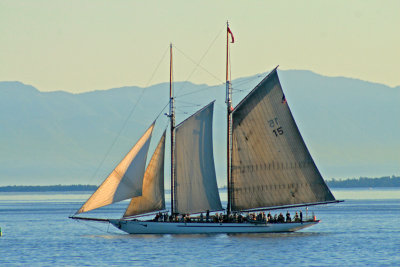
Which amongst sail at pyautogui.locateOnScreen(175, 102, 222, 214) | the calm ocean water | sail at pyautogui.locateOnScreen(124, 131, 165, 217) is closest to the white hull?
the calm ocean water

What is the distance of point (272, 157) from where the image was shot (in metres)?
79.2

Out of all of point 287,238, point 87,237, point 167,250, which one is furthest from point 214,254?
point 87,237

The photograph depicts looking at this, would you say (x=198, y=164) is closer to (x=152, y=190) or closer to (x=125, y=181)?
(x=152, y=190)

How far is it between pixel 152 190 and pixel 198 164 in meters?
4.69

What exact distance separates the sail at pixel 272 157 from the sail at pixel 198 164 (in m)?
2.36

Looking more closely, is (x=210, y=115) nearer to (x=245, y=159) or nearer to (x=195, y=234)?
(x=245, y=159)

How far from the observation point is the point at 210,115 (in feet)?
262

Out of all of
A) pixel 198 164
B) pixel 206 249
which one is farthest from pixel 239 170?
pixel 206 249

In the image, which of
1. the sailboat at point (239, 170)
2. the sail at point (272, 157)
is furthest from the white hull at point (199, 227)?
the sail at point (272, 157)

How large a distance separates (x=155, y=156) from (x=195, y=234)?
820 centimetres

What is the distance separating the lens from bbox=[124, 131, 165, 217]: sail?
258ft

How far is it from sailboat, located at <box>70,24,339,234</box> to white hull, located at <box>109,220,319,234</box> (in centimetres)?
9

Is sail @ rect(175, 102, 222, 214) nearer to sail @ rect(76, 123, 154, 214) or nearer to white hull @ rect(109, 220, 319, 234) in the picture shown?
white hull @ rect(109, 220, 319, 234)

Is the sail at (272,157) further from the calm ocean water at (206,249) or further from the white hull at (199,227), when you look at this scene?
the calm ocean water at (206,249)
